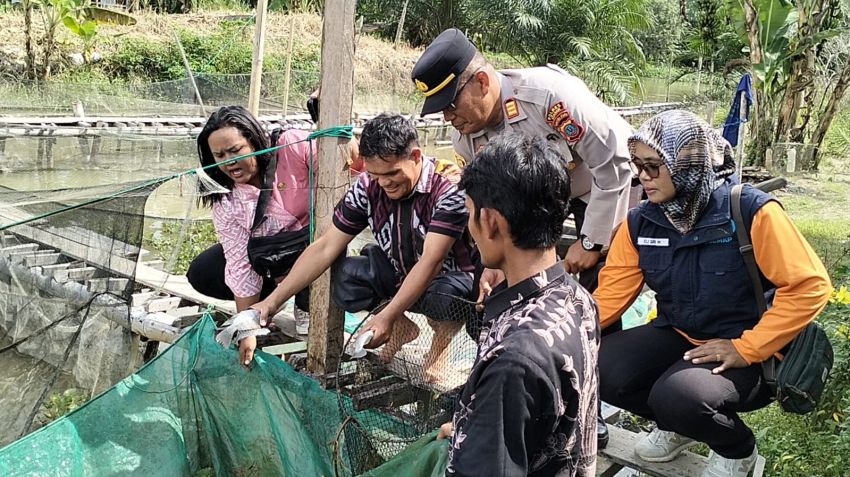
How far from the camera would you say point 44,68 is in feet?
56.7

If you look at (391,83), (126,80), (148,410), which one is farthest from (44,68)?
(148,410)

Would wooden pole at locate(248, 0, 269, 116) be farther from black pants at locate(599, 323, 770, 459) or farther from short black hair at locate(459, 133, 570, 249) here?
short black hair at locate(459, 133, 570, 249)

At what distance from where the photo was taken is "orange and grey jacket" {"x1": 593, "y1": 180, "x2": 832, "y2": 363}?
7.25 feet

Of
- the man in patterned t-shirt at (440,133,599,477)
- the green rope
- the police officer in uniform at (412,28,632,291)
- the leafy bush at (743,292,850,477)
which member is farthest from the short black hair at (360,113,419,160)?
the leafy bush at (743,292,850,477)

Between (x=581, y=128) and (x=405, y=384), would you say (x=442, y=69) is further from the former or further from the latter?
(x=405, y=384)

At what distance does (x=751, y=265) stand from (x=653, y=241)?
1.04ft

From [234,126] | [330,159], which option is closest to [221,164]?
[234,126]

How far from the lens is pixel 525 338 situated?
1.48 m

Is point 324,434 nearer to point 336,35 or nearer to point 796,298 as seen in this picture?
point 336,35

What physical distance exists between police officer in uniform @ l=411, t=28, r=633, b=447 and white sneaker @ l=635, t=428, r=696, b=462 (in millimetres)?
147

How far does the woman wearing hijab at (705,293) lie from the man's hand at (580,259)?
302 millimetres

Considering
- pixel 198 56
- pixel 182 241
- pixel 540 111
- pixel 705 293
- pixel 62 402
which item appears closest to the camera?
pixel 705 293

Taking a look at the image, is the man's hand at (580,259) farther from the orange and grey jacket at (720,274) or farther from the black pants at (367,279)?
the black pants at (367,279)

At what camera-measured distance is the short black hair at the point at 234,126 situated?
10.0 feet
